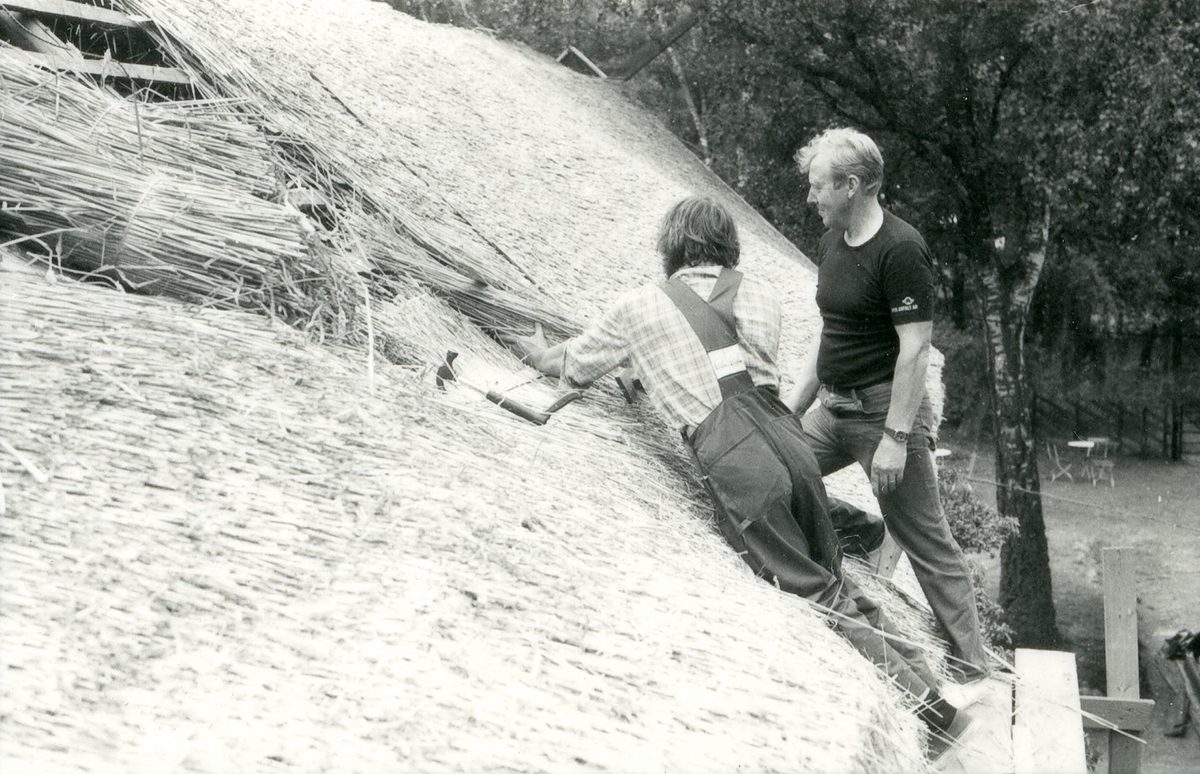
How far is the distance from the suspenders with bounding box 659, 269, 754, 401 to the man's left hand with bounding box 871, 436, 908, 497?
1.52ft

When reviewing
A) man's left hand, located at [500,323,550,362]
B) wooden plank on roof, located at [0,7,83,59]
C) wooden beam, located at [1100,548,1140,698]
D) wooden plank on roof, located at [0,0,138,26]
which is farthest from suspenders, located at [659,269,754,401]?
wooden beam, located at [1100,548,1140,698]

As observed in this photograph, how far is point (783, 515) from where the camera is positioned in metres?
3.32

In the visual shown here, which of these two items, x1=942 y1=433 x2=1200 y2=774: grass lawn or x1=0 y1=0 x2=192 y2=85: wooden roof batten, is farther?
x1=942 y1=433 x2=1200 y2=774: grass lawn

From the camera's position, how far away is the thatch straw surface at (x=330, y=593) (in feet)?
6.54

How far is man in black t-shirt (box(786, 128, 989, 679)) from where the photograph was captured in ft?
11.4

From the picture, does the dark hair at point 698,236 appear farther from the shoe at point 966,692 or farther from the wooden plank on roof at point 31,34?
the wooden plank on roof at point 31,34

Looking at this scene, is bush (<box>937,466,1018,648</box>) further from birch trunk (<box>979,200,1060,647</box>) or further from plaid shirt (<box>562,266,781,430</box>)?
plaid shirt (<box>562,266,781,430</box>)

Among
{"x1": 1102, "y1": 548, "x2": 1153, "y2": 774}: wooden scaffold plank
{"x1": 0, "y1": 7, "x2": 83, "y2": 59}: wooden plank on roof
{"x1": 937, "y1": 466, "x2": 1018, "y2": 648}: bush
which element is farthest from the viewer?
{"x1": 937, "y1": 466, "x2": 1018, "y2": 648}: bush

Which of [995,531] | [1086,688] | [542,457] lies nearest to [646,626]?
[542,457]

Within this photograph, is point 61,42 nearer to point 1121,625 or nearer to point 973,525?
point 973,525

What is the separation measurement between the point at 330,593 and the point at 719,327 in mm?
1627

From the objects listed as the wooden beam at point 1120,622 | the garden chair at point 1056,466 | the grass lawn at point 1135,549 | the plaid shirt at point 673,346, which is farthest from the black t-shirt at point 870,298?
the garden chair at point 1056,466

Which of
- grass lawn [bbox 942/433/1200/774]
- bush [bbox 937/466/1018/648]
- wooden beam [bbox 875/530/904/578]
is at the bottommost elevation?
grass lawn [bbox 942/433/1200/774]

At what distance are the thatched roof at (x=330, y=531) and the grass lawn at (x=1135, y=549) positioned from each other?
9292mm
